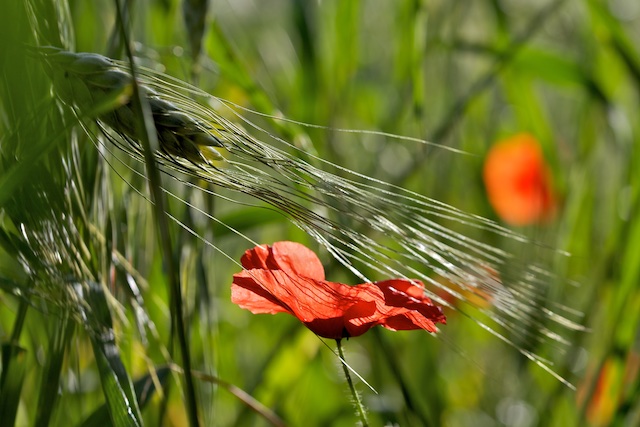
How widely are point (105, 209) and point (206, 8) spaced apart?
175mm

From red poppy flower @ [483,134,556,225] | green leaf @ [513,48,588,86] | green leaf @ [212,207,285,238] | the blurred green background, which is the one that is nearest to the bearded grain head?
the blurred green background

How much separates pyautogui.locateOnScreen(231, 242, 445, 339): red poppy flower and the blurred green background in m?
0.06

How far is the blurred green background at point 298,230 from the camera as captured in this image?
52cm

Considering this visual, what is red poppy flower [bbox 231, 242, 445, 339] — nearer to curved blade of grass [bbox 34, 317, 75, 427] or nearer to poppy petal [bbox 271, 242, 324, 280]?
poppy petal [bbox 271, 242, 324, 280]

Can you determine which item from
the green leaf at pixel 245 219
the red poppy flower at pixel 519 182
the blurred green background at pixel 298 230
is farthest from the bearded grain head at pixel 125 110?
the red poppy flower at pixel 519 182

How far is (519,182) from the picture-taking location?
Answer: 1.48 meters

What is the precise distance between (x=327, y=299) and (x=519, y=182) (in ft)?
3.40

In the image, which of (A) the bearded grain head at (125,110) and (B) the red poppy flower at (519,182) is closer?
(A) the bearded grain head at (125,110)

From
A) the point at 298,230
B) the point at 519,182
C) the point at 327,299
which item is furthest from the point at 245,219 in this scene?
the point at 519,182

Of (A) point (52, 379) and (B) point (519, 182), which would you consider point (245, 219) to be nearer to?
(A) point (52, 379)

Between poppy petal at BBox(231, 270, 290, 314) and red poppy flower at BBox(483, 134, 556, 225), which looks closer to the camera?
poppy petal at BBox(231, 270, 290, 314)

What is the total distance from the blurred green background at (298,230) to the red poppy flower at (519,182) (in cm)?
3

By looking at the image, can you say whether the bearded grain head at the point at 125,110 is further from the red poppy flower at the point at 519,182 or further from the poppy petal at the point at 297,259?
the red poppy flower at the point at 519,182

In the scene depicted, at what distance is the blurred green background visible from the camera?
0.52 m
